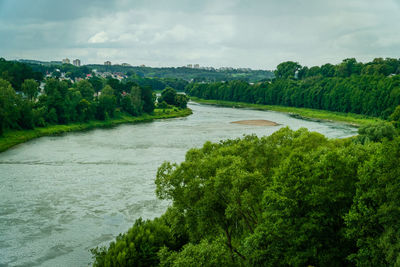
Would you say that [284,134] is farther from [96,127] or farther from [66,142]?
[96,127]

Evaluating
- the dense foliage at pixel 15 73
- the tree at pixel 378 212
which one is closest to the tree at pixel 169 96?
the dense foliage at pixel 15 73

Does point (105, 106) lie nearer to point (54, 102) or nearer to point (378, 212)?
point (54, 102)

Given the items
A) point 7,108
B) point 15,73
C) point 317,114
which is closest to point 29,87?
point 15,73

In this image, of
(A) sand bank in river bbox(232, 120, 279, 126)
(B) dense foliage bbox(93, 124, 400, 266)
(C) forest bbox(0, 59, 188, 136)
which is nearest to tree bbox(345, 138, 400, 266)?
(B) dense foliage bbox(93, 124, 400, 266)

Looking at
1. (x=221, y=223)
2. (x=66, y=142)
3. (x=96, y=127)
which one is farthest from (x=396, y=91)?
(x=221, y=223)

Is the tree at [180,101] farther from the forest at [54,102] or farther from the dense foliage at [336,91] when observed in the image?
the dense foliage at [336,91]

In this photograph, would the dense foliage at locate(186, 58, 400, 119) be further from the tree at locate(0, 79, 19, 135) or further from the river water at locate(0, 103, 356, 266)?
the tree at locate(0, 79, 19, 135)
